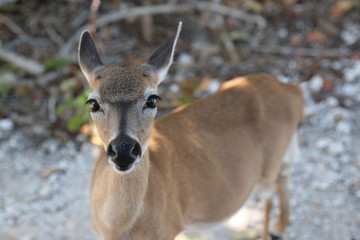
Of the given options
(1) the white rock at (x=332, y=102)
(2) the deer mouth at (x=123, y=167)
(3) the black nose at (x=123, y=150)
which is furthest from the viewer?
(1) the white rock at (x=332, y=102)

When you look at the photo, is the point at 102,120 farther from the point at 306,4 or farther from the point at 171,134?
the point at 306,4

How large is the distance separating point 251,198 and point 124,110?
9.70 ft

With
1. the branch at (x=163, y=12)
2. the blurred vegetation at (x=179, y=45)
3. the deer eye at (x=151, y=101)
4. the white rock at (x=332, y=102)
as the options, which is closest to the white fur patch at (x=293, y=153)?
the white rock at (x=332, y=102)

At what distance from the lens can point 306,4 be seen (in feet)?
27.5

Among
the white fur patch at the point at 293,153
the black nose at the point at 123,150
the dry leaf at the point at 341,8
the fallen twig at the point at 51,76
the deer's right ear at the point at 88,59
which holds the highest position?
the fallen twig at the point at 51,76

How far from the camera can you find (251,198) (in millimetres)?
5980

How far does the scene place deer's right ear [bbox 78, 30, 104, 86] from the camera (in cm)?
394

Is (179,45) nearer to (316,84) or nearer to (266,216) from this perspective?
(316,84)

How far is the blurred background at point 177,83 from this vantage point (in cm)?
569

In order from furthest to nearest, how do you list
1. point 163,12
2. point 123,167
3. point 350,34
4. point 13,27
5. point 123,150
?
1. point 350,34
2. point 163,12
3. point 13,27
4. point 123,167
5. point 123,150

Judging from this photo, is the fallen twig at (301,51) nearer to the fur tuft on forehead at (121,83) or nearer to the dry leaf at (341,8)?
the dry leaf at (341,8)

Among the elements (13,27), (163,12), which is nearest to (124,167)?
(163,12)

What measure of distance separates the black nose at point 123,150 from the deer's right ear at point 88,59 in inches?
→ 32.0

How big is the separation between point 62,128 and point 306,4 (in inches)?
166
